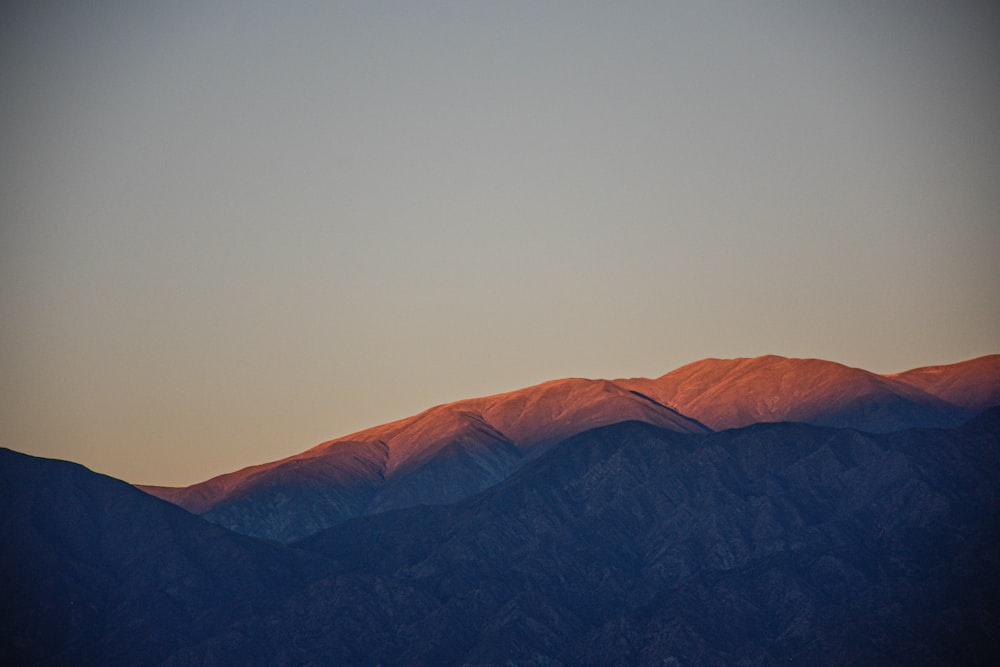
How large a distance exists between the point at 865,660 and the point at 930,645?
878cm

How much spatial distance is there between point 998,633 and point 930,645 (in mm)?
8734

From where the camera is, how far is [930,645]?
198625mm

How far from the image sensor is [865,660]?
198 meters

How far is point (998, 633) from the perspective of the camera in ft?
645

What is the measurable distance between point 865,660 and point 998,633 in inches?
684
